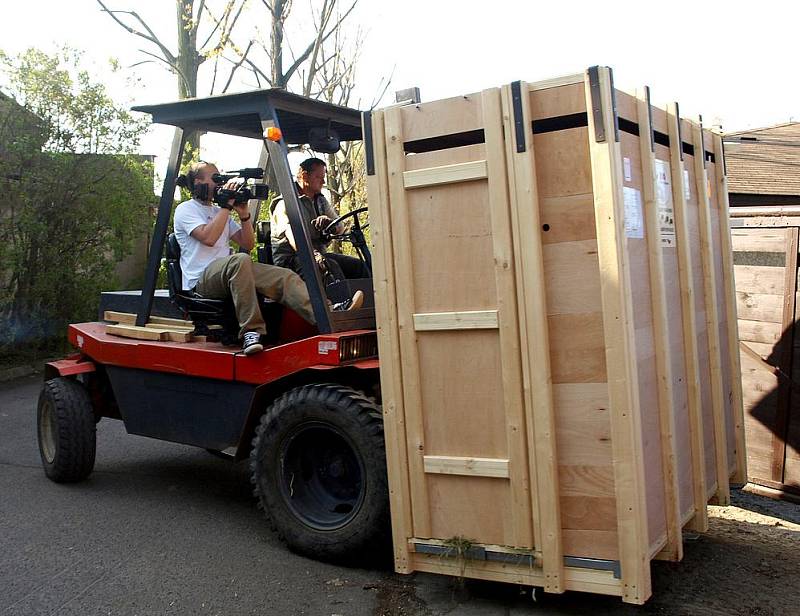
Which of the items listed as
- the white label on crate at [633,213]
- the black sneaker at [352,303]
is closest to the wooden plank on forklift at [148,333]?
the black sneaker at [352,303]

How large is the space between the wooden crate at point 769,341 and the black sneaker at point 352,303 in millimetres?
2986

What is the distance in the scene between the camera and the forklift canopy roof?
5.19 m

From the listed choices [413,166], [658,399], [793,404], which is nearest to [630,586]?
[658,399]


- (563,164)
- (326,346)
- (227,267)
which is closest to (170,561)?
(326,346)

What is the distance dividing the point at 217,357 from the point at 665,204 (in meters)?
2.87

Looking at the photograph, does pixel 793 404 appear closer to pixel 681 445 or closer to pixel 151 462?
pixel 681 445

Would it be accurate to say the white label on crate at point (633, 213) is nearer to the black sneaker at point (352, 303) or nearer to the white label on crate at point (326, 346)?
the white label on crate at point (326, 346)

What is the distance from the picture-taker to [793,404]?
6.16 meters

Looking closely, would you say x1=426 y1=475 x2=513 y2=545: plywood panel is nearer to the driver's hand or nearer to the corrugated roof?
the driver's hand

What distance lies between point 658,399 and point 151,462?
476cm

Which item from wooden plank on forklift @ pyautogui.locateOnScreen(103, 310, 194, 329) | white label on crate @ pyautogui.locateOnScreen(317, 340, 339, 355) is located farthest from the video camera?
white label on crate @ pyautogui.locateOnScreen(317, 340, 339, 355)

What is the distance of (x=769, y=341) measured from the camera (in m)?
6.24

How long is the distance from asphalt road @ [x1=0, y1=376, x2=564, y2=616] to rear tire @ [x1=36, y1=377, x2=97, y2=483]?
0.14 meters

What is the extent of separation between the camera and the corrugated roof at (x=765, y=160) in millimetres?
14539
